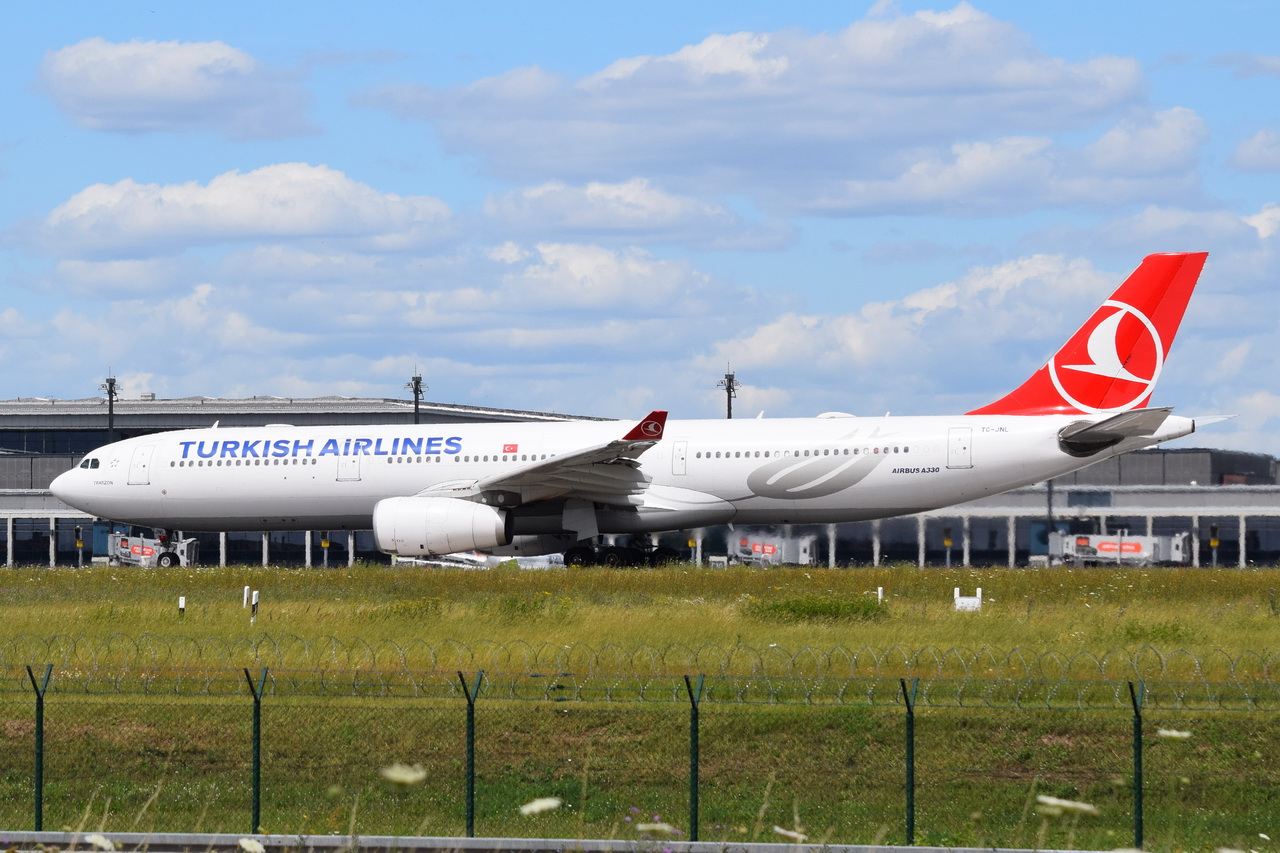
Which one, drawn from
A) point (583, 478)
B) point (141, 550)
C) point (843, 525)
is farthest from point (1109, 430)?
point (141, 550)

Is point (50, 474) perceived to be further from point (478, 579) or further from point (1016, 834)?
point (1016, 834)

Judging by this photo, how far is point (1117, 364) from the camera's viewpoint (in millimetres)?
32219

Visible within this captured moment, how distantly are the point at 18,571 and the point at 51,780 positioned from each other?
2105 centimetres

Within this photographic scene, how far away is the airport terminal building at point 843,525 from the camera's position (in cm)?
4253

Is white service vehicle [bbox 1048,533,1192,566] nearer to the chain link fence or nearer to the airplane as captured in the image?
the airplane

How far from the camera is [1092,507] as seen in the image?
50.9m

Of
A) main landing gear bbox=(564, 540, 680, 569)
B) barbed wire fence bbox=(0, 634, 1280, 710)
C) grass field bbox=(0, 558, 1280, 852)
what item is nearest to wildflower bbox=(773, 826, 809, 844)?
grass field bbox=(0, 558, 1280, 852)

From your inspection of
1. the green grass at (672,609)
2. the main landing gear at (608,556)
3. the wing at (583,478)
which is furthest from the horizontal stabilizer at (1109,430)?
the main landing gear at (608,556)

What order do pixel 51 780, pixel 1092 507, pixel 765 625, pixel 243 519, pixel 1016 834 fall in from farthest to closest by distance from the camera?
1. pixel 1092 507
2. pixel 243 519
3. pixel 765 625
4. pixel 51 780
5. pixel 1016 834

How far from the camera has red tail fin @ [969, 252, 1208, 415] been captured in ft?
105

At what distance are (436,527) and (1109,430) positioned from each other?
13.4m

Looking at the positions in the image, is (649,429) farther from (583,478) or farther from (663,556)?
(663,556)

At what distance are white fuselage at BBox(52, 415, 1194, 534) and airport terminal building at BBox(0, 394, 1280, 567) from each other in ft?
11.3

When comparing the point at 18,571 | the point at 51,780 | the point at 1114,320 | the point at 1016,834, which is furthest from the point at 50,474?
the point at 1016,834
